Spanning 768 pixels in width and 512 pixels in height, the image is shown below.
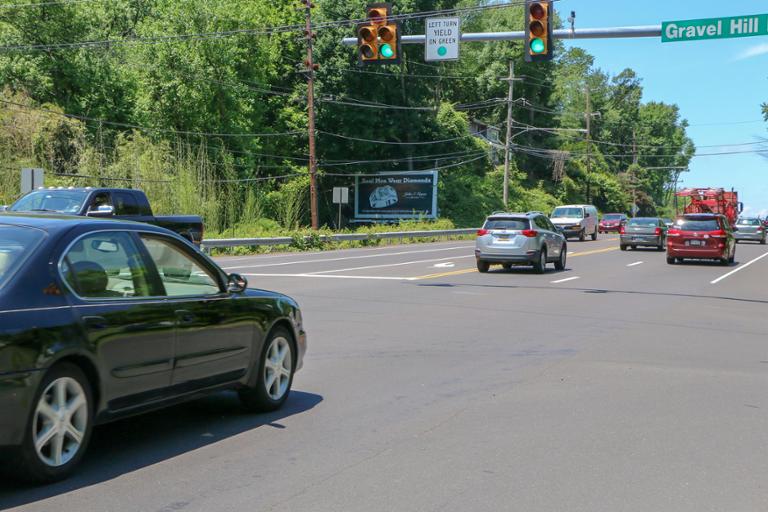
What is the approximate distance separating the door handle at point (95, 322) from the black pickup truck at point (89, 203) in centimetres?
1234

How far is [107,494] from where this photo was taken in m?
4.89

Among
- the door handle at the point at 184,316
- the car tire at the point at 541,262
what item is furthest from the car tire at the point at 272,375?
the car tire at the point at 541,262

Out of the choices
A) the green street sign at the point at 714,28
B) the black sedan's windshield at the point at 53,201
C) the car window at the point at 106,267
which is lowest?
the car window at the point at 106,267

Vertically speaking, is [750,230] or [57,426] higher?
[57,426]

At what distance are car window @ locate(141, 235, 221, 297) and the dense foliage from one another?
28382mm

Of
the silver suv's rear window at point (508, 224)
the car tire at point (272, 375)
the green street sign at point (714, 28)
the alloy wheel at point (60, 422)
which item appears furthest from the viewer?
the silver suv's rear window at point (508, 224)

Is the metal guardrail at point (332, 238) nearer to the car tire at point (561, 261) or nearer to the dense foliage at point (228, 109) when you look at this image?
the dense foliage at point (228, 109)

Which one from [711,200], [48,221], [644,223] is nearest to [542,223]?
[644,223]

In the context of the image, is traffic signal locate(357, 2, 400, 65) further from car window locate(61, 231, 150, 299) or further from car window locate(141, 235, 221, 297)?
car window locate(61, 231, 150, 299)

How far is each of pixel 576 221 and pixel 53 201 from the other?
34923 millimetres

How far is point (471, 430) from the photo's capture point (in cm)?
666

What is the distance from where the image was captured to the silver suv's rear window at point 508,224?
2353 cm

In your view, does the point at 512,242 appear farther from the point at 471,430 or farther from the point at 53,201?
the point at 471,430

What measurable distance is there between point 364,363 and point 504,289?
987 centimetres
